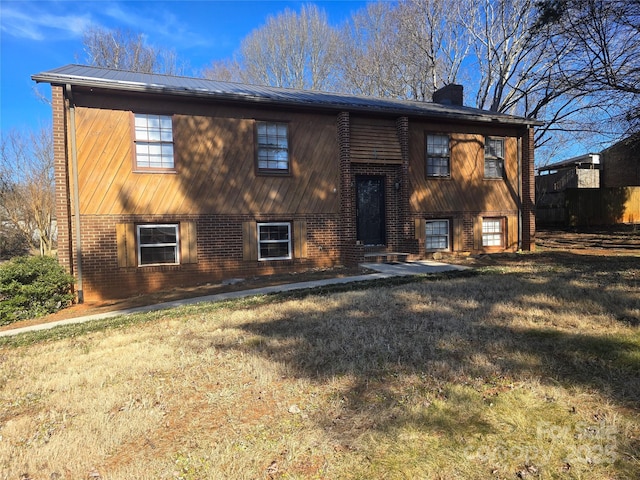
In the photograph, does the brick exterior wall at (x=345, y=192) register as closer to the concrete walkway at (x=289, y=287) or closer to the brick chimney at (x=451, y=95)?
the concrete walkway at (x=289, y=287)

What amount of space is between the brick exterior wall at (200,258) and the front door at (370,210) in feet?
3.56

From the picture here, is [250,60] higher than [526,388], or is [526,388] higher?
[250,60]

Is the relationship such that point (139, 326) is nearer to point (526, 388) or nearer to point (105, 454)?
point (105, 454)

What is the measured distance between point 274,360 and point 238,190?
7.77 m

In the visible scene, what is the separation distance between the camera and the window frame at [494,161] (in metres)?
14.6

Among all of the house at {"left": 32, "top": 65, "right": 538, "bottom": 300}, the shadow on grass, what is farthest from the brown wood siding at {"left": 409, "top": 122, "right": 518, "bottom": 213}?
the shadow on grass

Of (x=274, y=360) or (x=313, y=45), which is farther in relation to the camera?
(x=313, y=45)

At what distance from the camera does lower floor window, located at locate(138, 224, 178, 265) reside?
10.9m

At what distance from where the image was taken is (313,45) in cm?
3014

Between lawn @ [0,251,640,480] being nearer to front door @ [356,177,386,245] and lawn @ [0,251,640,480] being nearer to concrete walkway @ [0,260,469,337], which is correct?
concrete walkway @ [0,260,469,337]

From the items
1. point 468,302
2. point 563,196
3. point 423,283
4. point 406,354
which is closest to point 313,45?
point 563,196

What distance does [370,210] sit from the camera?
43.7ft

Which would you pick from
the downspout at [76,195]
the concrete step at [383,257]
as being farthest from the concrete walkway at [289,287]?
the downspout at [76,195]

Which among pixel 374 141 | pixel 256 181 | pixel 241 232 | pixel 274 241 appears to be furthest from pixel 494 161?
pixel 241 232
